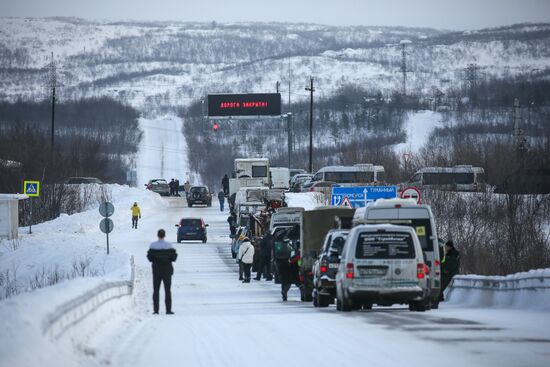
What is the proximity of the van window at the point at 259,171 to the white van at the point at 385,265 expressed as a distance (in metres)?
59.8

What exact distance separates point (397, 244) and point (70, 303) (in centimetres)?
1007

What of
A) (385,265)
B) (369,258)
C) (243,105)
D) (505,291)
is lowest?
(505,291)

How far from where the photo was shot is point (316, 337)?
56.4 ft

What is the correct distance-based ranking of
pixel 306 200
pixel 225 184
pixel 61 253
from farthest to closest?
pixel 225 184 → pixel 306 200 → pixel 61 253

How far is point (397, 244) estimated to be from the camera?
23672mm

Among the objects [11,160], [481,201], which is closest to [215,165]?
[11,160]

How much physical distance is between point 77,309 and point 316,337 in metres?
3.70

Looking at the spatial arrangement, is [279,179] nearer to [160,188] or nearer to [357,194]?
[160,188]

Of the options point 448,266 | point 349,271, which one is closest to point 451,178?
point 448,266

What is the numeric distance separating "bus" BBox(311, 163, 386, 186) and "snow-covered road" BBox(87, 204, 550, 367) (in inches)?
2317

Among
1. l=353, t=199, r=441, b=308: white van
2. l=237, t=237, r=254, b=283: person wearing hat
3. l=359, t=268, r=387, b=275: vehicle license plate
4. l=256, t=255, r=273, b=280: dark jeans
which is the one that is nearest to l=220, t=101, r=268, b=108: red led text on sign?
l=256, t=255, r=273, b=280: dark jeans

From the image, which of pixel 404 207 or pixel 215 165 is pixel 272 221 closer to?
pixel 404 207

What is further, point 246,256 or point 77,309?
point 246,256

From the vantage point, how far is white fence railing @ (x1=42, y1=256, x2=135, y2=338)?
13203 mm
